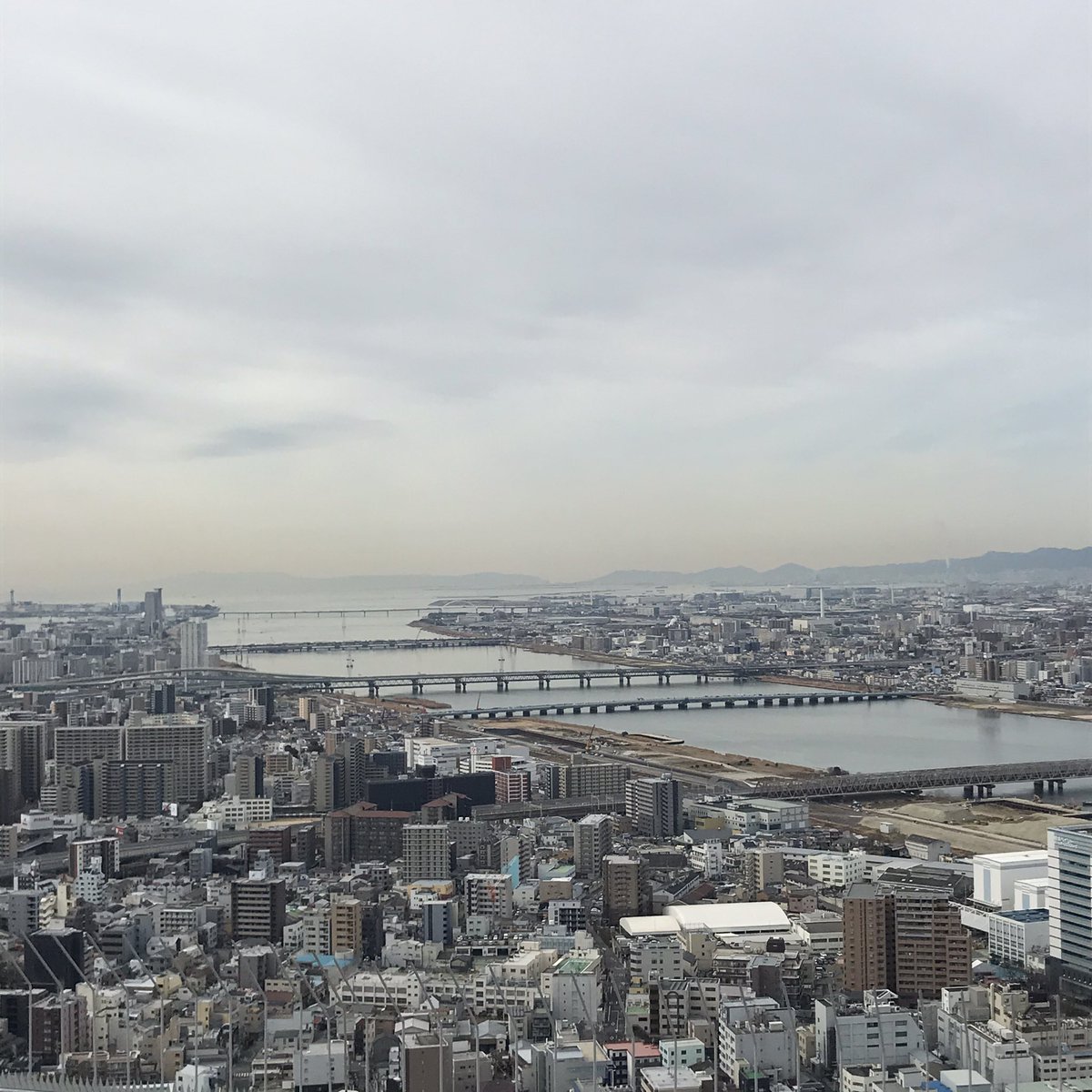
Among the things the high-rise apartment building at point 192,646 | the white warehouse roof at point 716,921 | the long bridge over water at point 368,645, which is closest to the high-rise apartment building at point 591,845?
the white warehouse roof at point 716,921

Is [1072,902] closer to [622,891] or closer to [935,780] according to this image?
[622,891]

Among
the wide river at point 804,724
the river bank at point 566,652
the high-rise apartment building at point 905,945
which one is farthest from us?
the river bank at point 566,652

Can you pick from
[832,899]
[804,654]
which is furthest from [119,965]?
[804,654]

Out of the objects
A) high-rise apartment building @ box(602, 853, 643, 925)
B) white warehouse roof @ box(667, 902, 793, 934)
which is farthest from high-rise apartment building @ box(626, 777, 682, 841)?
white warehouse roof @ box(667, 902, 793, 934)

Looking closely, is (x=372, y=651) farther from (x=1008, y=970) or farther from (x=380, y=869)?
(x=1008, y=970)

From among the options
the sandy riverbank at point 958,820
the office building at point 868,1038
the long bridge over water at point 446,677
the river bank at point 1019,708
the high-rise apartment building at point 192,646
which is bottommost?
the river bank at point 1019,708

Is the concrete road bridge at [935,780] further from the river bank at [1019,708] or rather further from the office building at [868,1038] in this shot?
the office building at [868,1038]
